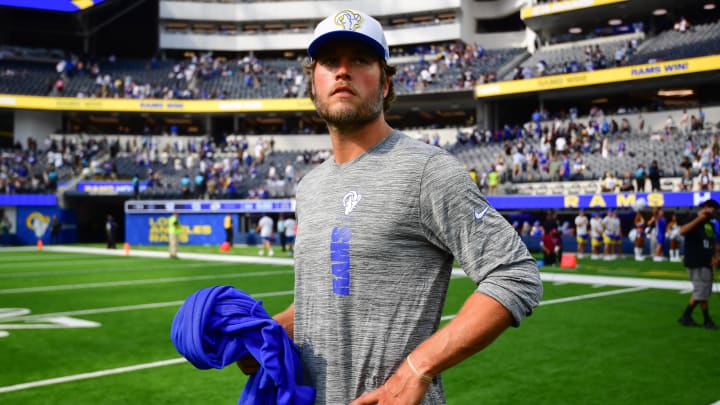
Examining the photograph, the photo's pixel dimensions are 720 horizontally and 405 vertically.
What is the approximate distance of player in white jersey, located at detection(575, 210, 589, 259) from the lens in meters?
24.3

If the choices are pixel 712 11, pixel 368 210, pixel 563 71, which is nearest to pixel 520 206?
pixel 563 71

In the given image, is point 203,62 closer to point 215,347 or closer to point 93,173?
point 93,173

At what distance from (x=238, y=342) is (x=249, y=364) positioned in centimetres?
15

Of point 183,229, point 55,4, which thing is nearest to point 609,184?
point 183,229

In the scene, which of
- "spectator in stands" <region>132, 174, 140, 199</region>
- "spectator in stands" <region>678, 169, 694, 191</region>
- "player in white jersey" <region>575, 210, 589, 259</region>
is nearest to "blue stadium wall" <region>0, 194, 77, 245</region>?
"spectator in stands" <region>132, 174, 140, 199</region>

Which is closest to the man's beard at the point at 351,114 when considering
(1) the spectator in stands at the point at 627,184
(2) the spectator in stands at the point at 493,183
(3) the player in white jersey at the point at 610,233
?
(3) the player in white jersey at the point at 610,233

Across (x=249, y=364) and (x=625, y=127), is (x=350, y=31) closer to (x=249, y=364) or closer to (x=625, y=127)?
(x=249, y=364)

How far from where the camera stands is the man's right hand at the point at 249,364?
2.16m

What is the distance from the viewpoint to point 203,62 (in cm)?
5119

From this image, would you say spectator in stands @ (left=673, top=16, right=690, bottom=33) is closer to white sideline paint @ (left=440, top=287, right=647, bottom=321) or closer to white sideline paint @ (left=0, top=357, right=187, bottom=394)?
white sideline paint @ (left=440, top=287, right=647, bottom=321)

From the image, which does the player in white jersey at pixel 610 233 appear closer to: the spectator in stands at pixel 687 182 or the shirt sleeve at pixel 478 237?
the spectator in stands at pixel 687 182

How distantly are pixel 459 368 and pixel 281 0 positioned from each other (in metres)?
49.3

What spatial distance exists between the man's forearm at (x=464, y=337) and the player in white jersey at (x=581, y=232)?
23.6 meters

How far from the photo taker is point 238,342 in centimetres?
207
